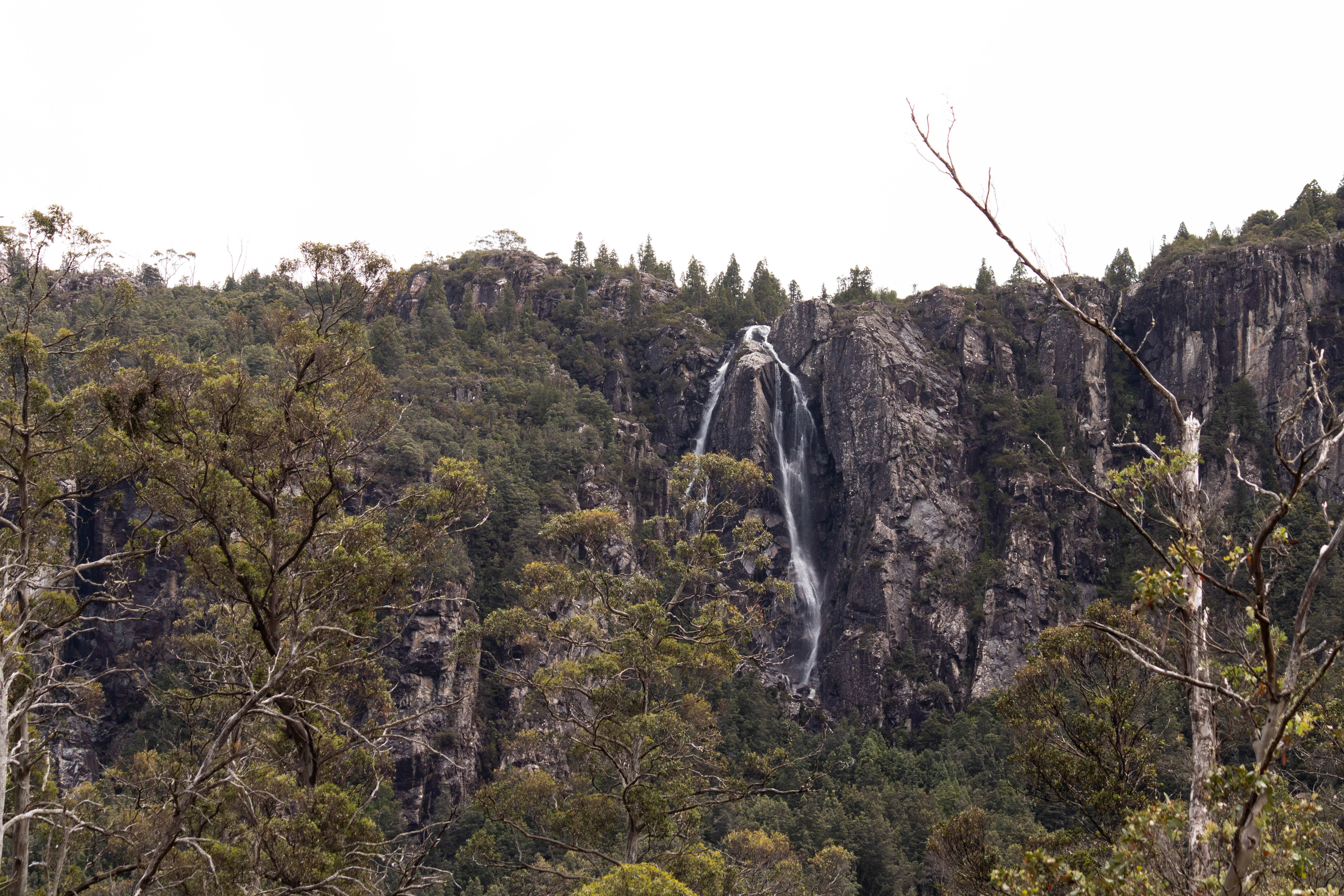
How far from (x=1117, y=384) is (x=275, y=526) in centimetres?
7321

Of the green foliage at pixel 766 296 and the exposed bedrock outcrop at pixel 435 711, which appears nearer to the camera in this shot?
the exposed bedrock outcrop at pixel 435 711

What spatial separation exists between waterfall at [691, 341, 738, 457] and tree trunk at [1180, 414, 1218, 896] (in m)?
62.1

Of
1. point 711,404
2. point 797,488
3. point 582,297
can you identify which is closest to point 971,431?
point 797,488

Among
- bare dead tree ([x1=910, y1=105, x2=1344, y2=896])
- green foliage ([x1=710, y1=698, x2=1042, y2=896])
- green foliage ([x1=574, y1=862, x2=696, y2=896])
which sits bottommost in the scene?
green foliage ([x1=710, y1=698, x2=1042, y2=896])

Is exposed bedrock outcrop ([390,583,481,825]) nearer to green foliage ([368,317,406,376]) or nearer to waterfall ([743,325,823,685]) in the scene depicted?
green foliage ([368,317,406,376])

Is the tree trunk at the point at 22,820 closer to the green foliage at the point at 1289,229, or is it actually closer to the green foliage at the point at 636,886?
the green foliage at the point at 636,886

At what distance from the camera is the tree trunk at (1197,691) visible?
694 cm

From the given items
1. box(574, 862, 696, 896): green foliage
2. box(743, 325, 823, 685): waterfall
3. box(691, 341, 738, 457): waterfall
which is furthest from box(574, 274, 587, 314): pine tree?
box(574, 862, 696, 896): green foliage

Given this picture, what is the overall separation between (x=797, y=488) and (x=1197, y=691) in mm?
59964

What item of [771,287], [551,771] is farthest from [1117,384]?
[551,771]

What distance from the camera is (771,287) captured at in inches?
3482

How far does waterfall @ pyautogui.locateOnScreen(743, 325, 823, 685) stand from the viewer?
207ft

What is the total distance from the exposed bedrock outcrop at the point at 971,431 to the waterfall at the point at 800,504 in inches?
27.3

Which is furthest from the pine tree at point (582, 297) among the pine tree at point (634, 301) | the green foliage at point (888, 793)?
the green foliage at point (888, 793)
